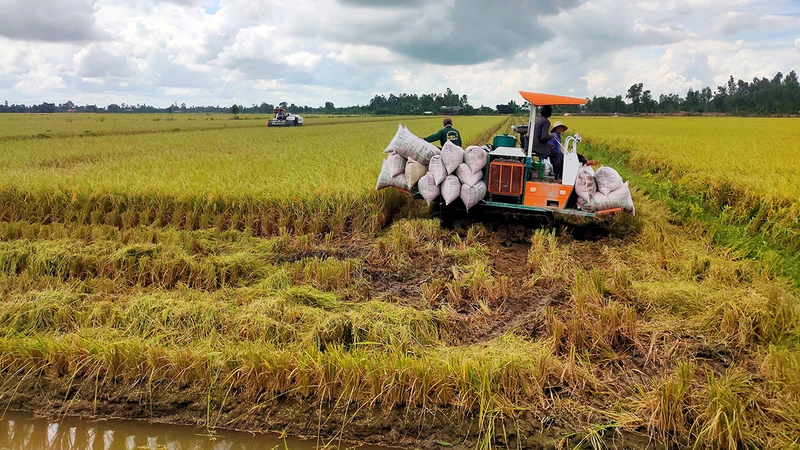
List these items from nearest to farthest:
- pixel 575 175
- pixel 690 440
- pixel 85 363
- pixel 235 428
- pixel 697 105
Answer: pixel 690 440, pixel 235 428, pixel 85 363, pixel 575 175, pixel 697 105

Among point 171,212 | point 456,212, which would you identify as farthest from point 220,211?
point 456,212

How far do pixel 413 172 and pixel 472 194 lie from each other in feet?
2.96

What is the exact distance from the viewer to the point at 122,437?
3148 mm

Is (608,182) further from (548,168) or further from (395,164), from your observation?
(395,164)

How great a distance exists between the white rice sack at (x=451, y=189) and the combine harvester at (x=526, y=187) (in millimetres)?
104

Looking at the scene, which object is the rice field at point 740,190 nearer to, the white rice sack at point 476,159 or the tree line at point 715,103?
the white rice sack at point 476,159

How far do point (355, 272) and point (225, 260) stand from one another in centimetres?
→ 149

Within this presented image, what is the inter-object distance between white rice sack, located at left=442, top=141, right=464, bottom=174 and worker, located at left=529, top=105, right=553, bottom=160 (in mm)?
1030

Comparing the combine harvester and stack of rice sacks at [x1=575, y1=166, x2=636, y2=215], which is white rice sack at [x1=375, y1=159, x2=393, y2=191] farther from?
stack of rice sacks at [x1=575, y1=166, x2=636, y2=215]

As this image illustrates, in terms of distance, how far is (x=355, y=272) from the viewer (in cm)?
538

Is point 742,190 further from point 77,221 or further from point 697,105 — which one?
point 697,105

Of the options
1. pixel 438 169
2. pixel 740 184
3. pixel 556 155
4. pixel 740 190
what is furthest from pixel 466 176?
pixel 740 184

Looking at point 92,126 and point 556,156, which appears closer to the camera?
point 556,156

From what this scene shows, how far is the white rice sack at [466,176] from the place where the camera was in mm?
6454
